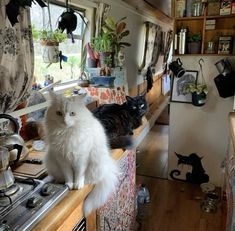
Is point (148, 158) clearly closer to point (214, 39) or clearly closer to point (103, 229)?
point (214, 39)

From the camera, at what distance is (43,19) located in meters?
2.00

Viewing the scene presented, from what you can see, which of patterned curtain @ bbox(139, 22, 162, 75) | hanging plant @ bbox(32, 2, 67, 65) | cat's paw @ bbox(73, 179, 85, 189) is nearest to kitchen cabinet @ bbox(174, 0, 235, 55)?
patterned curtain @ bbox(139, 22, 162, 75)

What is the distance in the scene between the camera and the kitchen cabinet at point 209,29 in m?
2.61

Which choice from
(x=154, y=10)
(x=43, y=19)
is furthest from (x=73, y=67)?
(x=154, y=10)

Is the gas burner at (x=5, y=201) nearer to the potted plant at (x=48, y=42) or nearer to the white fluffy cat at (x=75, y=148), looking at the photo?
the white fluffy cat at (x=75, y=148)

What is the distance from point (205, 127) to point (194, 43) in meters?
0.94

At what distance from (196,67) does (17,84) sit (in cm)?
206

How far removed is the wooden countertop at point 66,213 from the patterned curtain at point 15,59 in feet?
1.90

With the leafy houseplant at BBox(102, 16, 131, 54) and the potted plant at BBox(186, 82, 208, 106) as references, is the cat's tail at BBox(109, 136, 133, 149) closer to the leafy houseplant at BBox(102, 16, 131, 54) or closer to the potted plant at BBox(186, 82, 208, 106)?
the leafy houseplant at BBox(102, 16, 131, 54)

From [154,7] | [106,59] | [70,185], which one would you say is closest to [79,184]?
[70,185]

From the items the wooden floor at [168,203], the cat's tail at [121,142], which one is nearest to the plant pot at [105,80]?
the cat's tail at [121,142]

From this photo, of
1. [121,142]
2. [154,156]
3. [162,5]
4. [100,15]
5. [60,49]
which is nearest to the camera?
[121,142]

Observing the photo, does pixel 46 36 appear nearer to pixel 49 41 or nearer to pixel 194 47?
pixel 49 41

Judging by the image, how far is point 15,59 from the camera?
1208mm
